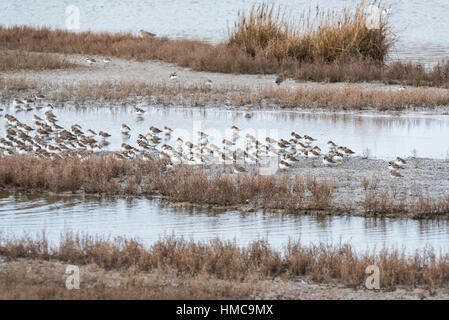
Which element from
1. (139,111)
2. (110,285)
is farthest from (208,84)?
(110,285)

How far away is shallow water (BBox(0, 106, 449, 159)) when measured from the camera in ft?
68.8

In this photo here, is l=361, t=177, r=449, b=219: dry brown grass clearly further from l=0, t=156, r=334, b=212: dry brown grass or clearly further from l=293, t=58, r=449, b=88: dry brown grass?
l=293, t=58, r=449, b=88: dry brown grass

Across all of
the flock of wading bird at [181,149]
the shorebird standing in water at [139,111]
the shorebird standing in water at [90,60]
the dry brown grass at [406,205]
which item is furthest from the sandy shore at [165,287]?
the shorebird standing in water at [90,60]

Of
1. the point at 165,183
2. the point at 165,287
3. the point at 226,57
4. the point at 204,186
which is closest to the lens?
the point at 165,287

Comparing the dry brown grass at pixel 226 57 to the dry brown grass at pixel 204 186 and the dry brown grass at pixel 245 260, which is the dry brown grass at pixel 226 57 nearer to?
the dry brown grass at pixel 204 186

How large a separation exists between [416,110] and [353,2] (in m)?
42.5

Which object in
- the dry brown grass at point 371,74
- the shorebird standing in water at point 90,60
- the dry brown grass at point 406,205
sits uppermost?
the shorebird standing in water at point 90,60

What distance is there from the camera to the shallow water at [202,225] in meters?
13.0

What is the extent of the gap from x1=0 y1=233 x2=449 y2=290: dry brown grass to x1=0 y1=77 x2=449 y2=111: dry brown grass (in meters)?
15.4

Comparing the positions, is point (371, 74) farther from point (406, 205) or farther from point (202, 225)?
point (202, 225)

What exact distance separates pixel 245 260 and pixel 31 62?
2476 centimetres

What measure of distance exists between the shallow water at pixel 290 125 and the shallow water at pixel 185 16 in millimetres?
20423

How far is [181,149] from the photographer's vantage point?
62.5ft
